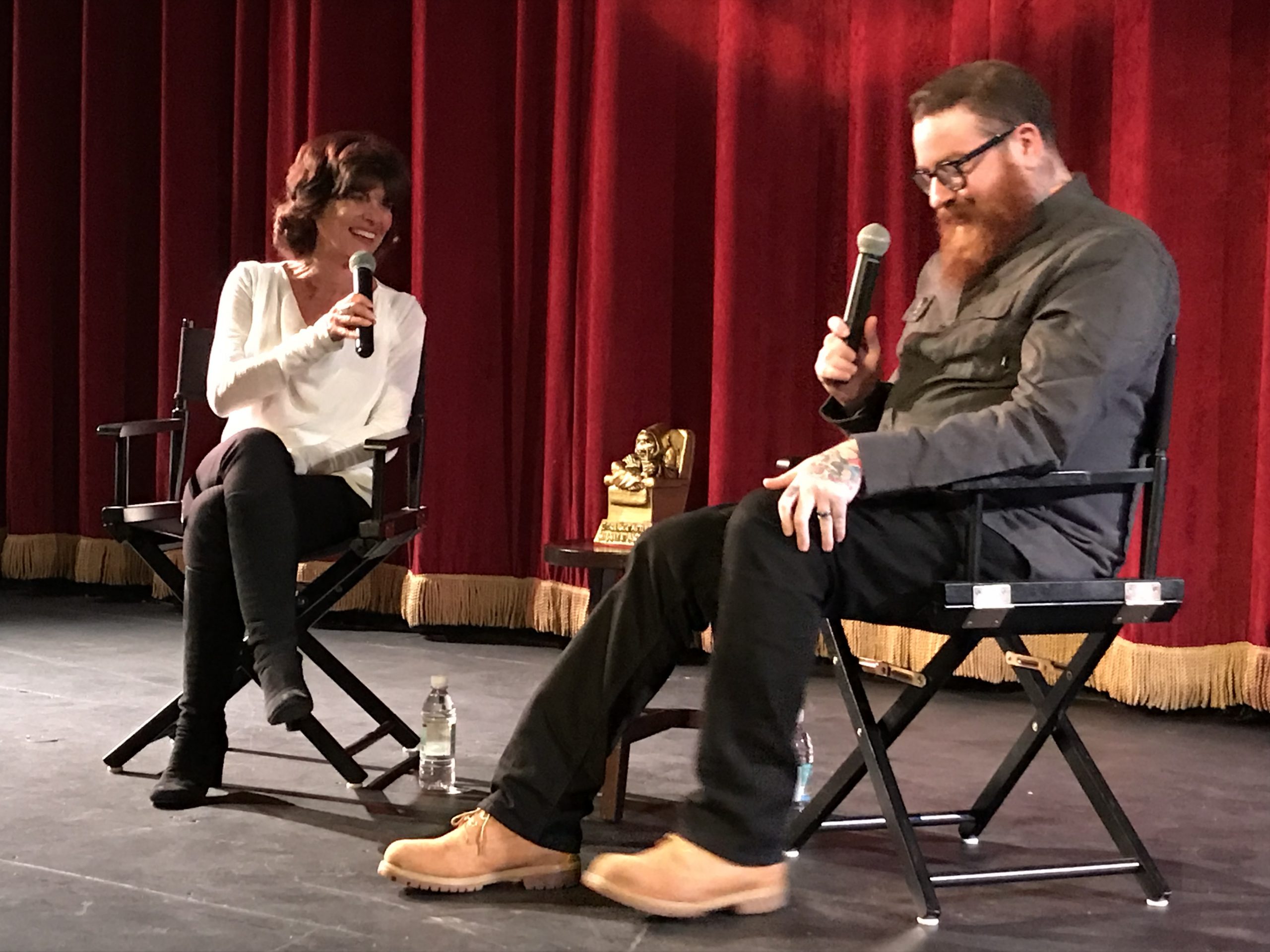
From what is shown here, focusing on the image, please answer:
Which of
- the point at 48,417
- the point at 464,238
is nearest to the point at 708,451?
the point at 464,238

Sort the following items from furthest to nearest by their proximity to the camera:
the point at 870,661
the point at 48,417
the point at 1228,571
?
the point at 48,417 < the point at 1228,571 < the point at 870,661

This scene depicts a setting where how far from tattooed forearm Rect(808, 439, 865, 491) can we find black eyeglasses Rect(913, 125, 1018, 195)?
427 mm

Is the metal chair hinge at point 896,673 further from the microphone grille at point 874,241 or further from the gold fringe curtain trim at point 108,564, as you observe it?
the gold fringe curtain trim at point 108,564

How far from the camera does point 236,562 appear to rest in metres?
2.10

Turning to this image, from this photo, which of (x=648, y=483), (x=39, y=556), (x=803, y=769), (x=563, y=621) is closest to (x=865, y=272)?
(x=803, y=769)

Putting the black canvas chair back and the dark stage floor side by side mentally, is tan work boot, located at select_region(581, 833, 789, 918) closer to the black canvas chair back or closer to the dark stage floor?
the dark stage floor

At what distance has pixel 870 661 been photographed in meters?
1.89

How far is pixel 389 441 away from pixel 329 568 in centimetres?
25

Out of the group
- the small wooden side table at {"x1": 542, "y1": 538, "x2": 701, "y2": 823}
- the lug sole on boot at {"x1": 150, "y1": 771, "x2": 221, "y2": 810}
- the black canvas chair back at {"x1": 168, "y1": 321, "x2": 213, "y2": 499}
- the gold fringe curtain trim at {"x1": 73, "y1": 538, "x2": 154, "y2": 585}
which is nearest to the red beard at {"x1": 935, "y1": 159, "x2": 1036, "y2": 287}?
the small wooden side table at {"x1": 542, "y1": 538, "x2": 701, "y2": 823}

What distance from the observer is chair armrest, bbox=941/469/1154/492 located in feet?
5.28

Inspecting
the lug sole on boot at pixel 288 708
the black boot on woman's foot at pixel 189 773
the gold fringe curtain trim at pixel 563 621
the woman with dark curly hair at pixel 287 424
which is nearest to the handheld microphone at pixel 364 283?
the woman with dark curly hair at pixel 287 424

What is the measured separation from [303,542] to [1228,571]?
6.47 feet

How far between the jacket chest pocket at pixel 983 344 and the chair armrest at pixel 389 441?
3.03 ft

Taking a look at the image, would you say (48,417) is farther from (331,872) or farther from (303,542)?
(331,872)
